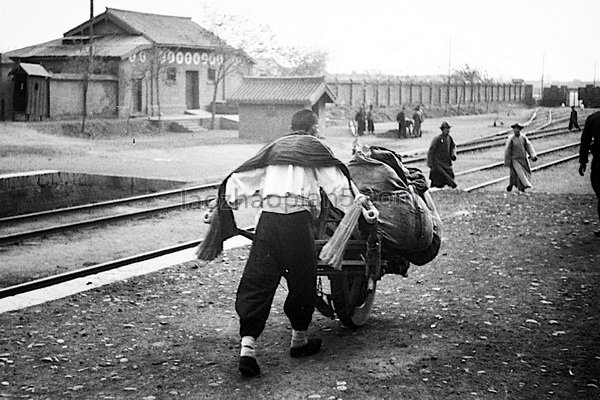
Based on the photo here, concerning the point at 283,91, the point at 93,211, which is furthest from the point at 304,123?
the point at 283,91

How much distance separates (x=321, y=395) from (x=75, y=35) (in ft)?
142

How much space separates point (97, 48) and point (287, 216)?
3760 cm

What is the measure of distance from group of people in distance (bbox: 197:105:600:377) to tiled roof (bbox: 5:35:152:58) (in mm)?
36456

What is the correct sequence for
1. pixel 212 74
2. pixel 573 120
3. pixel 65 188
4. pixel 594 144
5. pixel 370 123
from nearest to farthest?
pixel 594 144 < pixel 65 188 < pixel 370 123 < pixel 573 120 < pixel 212 74

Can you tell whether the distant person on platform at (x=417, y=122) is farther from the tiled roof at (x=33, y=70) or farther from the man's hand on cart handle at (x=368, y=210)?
the man's hand on cart handle at (x=368, y=210)

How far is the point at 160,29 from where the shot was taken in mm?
46219

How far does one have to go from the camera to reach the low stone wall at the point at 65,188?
19891mm

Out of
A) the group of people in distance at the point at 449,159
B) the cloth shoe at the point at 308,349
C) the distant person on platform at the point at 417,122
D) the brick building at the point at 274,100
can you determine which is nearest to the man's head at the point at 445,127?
the group of people in distance at the point at 449,159

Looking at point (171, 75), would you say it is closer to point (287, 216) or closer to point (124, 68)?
point (124, 68)

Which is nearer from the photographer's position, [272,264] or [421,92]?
[272,264]

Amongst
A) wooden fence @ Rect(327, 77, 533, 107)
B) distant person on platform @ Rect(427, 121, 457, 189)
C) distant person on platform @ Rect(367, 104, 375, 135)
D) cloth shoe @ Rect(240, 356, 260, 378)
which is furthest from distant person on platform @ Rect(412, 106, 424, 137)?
cloth shoe @ Rect(240, 356, 260, 378)

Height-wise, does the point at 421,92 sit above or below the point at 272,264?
above

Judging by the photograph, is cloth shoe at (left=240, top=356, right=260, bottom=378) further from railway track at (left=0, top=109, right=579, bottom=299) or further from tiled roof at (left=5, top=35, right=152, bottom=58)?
tiled roof at (left=5, top=35, right=152, bottom=58)

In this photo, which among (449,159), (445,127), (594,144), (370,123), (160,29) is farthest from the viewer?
(160,29)
